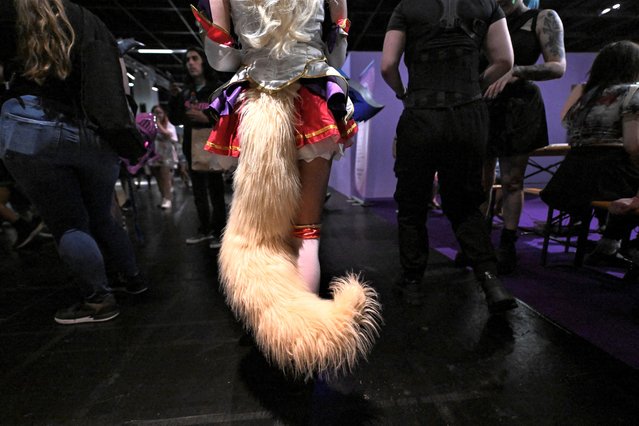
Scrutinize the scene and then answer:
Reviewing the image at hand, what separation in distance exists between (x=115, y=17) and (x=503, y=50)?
963cm

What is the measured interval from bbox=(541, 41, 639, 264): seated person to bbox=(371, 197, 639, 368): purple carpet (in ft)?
1.35

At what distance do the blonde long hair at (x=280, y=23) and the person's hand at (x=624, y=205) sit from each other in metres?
1.80

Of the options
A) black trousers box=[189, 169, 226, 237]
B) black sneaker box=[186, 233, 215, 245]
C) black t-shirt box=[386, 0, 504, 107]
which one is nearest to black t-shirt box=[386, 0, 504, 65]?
black t-shirt box=[386, 0, 504, 107]

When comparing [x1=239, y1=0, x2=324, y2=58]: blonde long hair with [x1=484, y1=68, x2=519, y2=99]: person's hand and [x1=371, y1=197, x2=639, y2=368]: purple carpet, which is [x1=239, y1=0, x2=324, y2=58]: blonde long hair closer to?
[x1=484, y1=68, x2=519, y2=99]: person's hand

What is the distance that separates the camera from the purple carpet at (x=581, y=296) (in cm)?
144

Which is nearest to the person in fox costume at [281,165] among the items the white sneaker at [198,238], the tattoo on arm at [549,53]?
the tattoo on arm at [549,53]

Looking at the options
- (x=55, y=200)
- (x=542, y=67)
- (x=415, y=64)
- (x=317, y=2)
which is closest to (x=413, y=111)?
(x=415, y=64)

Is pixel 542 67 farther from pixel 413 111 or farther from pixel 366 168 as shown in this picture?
pixel 366 168

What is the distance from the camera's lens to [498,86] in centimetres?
188

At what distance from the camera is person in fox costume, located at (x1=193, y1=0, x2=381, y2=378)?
2.99 feet

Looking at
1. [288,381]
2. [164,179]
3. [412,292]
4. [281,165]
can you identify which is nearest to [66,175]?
[281,165]

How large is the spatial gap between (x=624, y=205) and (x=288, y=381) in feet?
6.08

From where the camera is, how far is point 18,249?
3041 millimetres

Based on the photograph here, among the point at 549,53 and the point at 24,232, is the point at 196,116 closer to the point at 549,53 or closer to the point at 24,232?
the point at 24,232
